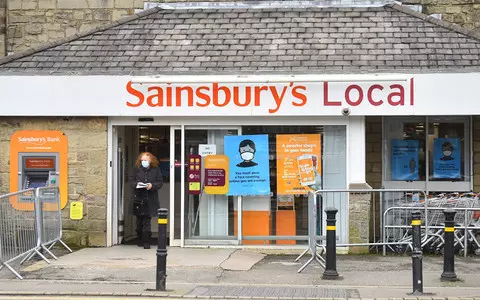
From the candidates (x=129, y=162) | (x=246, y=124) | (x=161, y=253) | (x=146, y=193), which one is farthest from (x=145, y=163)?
(x=161, y=253)

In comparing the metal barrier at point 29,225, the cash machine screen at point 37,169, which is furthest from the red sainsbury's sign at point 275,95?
the metal barrier at point 29,225

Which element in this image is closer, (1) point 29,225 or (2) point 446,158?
(1) point 29,225

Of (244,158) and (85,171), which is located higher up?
(244,158)

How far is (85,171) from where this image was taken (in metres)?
13.4

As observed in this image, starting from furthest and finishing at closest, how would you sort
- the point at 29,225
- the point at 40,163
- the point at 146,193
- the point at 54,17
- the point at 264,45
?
the point at 54,17 → the point at 264,45 → the point at 40,163 → the point at 146,193 → the point at 29,225

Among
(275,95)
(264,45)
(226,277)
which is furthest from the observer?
(264,45)

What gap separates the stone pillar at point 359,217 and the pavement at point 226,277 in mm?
387

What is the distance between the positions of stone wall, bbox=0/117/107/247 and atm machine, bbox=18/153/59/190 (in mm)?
368

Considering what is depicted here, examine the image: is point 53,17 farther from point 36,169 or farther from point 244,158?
point 244,158

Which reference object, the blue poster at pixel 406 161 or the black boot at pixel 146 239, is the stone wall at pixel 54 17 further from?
the blue poster at pixel 406 161

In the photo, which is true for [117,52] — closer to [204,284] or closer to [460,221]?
[204,284]

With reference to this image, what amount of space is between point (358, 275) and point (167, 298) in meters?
3.16

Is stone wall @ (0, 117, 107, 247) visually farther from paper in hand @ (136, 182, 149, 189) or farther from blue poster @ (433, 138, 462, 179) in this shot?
blue poster @ (433, 138, 462, 179)

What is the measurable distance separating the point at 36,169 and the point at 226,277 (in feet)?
17.0
